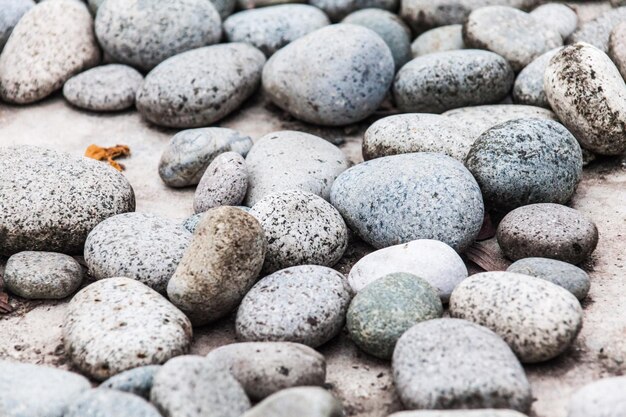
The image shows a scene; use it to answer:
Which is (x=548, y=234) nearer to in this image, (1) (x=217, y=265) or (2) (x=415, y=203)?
(2) (x=415, y=203)

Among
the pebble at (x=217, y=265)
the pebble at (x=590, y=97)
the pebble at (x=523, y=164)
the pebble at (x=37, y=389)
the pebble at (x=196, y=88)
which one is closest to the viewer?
the pebble at (x=37, y=389)

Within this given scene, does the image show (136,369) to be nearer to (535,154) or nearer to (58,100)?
(535,154)

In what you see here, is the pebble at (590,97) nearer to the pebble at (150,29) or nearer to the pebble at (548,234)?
the pebble at (548,234)

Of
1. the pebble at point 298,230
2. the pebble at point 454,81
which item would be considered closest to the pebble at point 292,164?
the pebble at point 298,230

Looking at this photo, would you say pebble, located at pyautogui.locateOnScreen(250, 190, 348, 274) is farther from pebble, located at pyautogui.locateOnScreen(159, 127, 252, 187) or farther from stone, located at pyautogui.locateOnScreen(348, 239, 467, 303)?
pebble, located at pyautogui.locateOnScreen(159, 127, 252, 187)

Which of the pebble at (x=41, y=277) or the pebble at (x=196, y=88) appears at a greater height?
the pebble at (x=196, y=88)

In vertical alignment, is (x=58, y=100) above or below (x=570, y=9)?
below

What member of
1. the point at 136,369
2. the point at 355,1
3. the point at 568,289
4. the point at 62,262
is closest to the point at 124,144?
the point at 62,262
